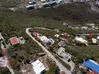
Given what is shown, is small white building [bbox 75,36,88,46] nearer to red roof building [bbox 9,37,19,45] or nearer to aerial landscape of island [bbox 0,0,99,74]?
aerial landscape of island [bbox 0,0,99,74]

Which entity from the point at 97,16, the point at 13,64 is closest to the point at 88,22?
the point at 97,16

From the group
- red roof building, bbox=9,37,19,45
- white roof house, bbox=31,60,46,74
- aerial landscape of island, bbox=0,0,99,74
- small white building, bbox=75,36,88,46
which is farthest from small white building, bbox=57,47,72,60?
small white building, bbox=75,36,88,46

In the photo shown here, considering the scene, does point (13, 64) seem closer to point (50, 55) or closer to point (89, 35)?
point (50, 55)

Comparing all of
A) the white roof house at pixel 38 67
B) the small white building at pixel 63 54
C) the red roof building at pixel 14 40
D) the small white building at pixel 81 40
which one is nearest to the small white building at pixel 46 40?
the small white building at pixel 63 54

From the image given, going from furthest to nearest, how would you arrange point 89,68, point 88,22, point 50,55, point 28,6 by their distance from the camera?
point 28,6 < point 88,22 < point 50,55 < point 89,68

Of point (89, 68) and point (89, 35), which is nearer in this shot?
point (89, 68)

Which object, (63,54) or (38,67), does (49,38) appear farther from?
(38,67)

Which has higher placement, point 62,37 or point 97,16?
point 62,37
